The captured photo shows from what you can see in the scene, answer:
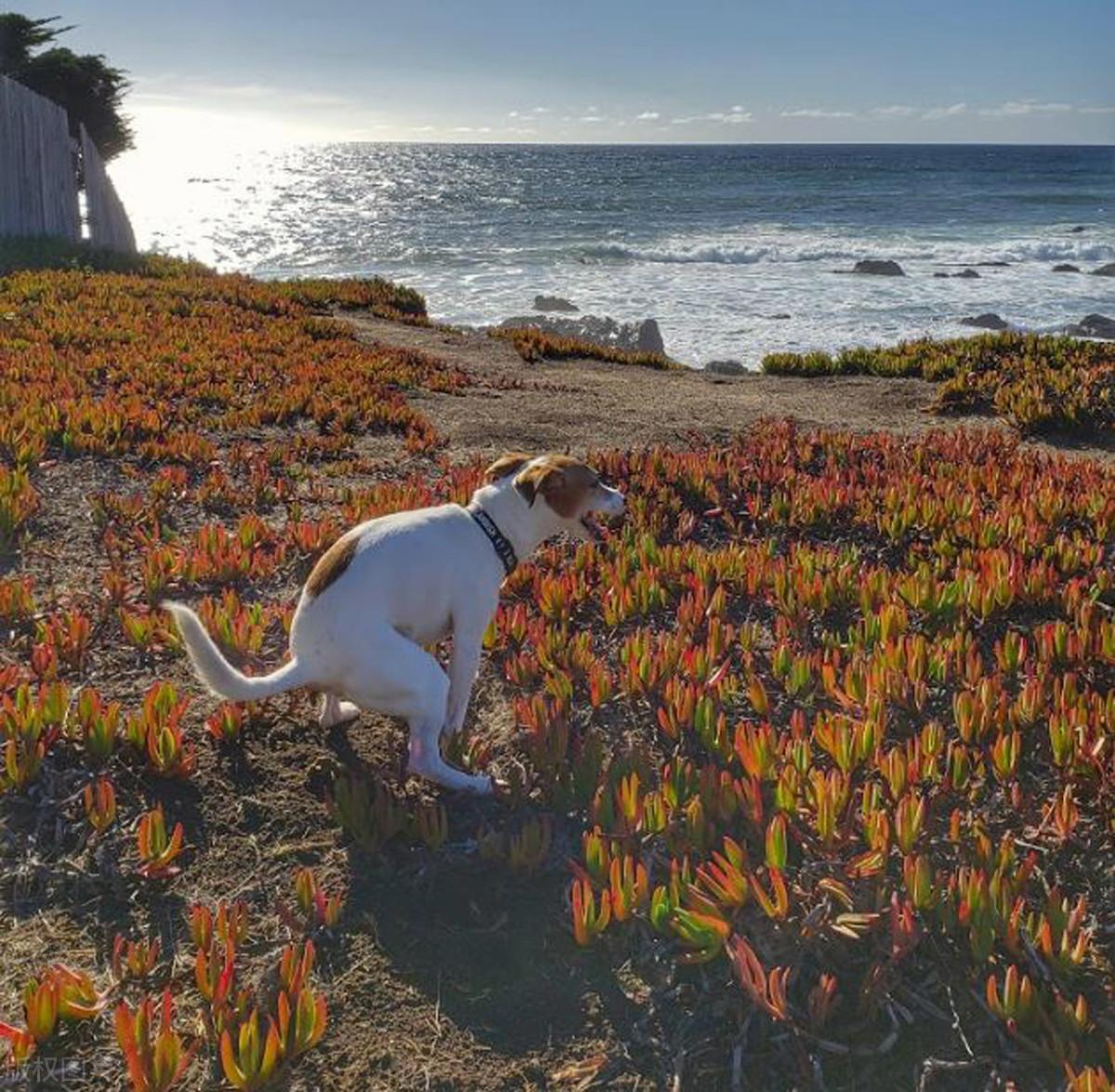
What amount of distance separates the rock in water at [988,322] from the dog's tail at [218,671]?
2606cm

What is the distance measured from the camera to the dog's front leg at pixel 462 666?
377 cm

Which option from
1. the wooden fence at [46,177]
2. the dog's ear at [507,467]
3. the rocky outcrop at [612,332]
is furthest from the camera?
the rocky outcrop at [612,332]

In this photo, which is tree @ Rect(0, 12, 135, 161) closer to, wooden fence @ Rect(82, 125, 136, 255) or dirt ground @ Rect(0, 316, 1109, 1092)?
wooden fence @ Rect(82, 125, 136, 255)

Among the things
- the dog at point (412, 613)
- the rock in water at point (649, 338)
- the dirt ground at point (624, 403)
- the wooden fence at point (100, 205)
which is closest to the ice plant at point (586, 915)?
the dog at point (412, 613)

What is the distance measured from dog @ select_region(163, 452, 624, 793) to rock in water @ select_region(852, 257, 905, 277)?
37481mm

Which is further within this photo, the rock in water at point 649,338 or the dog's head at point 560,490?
the rock in water at point 649,338

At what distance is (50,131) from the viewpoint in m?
19.5

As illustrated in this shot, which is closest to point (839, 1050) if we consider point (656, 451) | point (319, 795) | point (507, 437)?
point (319, 795)

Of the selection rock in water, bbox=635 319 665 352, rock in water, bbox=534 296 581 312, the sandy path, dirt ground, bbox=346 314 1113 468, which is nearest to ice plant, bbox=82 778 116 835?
dirt ground, bbox=346 314 1113 468

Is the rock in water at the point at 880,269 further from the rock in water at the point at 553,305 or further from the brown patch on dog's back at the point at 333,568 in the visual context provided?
the brown patch on dog's back at the point at 333,568

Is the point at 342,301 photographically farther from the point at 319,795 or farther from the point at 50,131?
the point at 319,795

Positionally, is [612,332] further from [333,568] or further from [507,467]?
[333,568]

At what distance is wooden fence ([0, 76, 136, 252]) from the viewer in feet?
59.6

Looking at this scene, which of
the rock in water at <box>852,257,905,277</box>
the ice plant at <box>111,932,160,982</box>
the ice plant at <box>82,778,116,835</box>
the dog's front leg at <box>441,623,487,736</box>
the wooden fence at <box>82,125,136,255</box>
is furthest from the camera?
the rock in water at <box>852,257,905,277</box>
